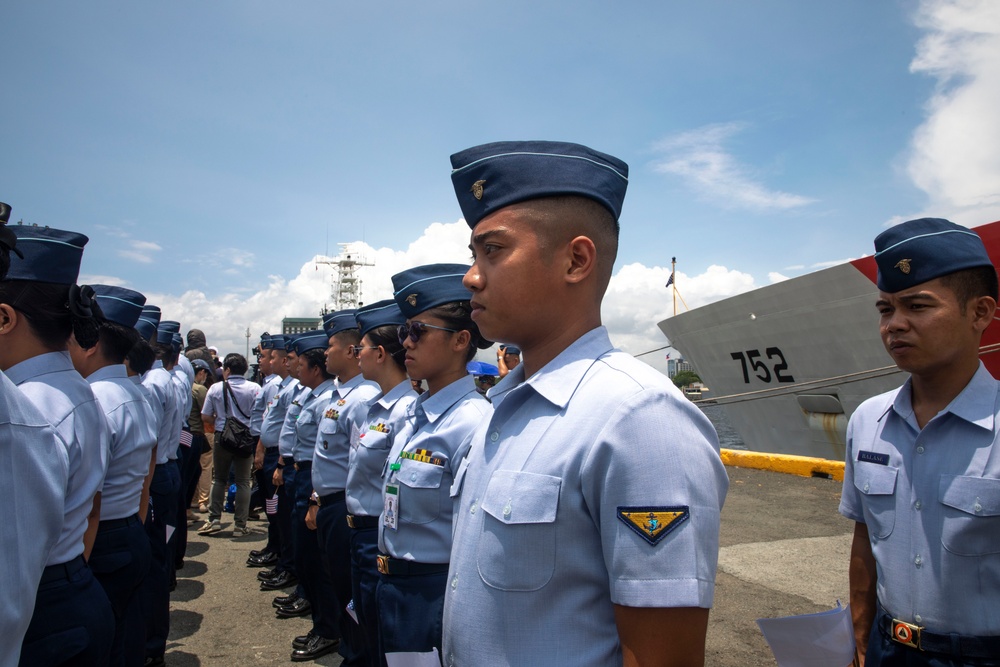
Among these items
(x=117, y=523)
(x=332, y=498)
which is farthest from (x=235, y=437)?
(x=117, y=523)

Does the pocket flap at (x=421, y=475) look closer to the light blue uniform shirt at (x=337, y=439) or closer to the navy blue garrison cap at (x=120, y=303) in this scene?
the light blue uniform shirt at (x=337, y=439)

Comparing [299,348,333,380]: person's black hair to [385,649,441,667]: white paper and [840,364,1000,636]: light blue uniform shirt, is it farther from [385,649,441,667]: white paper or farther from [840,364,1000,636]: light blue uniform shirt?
[840,364,1000,636]: light blue uniform shirt

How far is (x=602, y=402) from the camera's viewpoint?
123 cm

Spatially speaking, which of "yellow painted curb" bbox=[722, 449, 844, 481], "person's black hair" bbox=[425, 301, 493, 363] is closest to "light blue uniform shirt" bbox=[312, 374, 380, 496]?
"person's black hair" bbox=[425, 301, 493, 363]

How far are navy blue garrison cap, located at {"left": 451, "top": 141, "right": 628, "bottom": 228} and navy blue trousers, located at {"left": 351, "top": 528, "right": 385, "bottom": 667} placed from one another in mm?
2018

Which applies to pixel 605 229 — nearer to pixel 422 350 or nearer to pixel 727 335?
pixel 422 350

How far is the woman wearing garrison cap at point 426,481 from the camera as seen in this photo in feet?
8.22

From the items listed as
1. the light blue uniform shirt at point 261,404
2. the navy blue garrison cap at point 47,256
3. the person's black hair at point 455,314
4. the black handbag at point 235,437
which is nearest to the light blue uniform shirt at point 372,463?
the person's black hair at point 455,314

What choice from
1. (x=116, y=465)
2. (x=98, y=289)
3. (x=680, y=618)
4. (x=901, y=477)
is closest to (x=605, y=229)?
(x=680, y=618)

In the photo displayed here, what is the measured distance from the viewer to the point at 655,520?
1113 millimetres

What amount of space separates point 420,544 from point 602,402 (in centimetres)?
158

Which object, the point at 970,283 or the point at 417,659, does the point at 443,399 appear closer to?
the point at 417,659

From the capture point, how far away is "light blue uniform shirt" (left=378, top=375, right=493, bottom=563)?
254 centimetres

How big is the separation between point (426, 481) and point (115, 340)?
1.97 m
